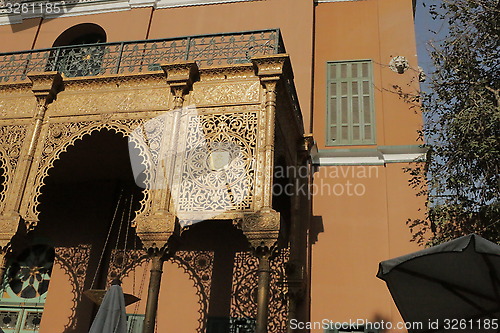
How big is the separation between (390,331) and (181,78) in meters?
5.07

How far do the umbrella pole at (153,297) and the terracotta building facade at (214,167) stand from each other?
2cm

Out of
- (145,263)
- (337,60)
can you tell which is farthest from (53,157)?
(337,60)

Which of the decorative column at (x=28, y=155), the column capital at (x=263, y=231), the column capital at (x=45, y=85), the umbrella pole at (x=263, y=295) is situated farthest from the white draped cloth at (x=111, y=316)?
the column capital at (x=45, y=85)

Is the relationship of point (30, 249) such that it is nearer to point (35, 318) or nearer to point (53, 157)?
point (35, 318)

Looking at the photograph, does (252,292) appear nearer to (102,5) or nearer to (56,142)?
(56,142)

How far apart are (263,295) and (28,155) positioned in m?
4.08

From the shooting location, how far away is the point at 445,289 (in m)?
4.39

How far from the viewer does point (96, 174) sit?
959 cm

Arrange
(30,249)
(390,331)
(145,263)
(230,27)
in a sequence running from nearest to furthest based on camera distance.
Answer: (390,331) → (145,263) → (30,249) → (230,27)

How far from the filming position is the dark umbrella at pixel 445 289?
13.7ft

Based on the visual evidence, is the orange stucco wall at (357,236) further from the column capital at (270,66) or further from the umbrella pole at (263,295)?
the column capital at (270,66)

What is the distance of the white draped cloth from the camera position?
5744 millimetres

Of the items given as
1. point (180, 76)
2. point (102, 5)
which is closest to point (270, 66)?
point (180, 76)

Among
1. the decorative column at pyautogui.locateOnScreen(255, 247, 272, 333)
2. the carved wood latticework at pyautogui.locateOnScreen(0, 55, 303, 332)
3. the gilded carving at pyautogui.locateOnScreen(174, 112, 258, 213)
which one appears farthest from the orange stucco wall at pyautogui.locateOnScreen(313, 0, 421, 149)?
the decorative column at pyautogui.locateOnScreen(255, 247, 272, 333)
